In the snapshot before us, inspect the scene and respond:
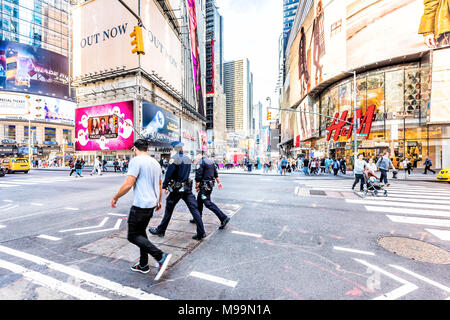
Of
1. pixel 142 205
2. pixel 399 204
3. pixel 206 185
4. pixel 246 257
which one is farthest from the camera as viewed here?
pixel 399 204

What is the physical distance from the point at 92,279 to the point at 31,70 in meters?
67.4

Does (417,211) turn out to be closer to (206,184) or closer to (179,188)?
(206,184)

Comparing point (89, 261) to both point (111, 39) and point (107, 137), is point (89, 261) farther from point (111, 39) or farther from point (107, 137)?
point (111, 39)

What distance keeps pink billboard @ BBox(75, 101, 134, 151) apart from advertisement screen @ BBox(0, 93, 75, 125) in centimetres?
2034

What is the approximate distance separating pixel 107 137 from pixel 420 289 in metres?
36.4

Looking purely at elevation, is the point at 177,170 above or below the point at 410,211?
above

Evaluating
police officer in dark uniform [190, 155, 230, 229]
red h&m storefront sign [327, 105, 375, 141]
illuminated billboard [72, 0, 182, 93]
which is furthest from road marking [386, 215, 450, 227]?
illuminated billboard [72, 0, 182, 93]

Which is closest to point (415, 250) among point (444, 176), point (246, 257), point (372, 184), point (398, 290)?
point (398, 290)

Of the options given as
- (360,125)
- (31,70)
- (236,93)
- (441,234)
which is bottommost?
(441,234)

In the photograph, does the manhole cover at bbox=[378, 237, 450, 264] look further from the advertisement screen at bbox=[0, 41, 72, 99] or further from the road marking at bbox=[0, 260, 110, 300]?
the advertisement screen at bbox=[0, 41, 72, 99]

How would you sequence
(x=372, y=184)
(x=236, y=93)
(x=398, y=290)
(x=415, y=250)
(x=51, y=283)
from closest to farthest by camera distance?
(x=398, y=290) → (x=51, y=283) → (x=415, y=250) → (x=372, y=184) → (x=236, y=93)

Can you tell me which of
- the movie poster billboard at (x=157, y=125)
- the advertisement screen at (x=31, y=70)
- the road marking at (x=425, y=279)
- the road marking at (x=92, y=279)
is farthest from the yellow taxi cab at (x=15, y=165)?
the advertisement screen at (x=31, y=70)

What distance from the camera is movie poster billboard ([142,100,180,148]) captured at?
102 feet

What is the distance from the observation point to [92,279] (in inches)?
106
